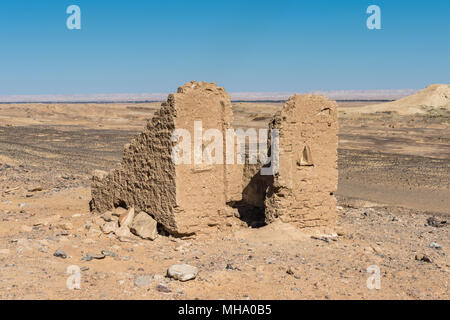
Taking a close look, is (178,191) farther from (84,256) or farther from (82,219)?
(82,219)

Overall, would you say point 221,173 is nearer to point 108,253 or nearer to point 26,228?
point 108,253

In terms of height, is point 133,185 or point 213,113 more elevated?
point 213,113

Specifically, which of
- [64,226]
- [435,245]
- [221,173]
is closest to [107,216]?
[64,226]

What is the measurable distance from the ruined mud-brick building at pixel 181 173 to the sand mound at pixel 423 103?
52.3 metres

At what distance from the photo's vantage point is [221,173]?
8.17 metres

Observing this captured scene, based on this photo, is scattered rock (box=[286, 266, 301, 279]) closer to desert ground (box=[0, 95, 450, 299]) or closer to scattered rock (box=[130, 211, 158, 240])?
desert ground (box=[0, 95, 450, 299])

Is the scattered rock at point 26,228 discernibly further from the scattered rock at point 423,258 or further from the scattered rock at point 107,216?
the scattered rock at point 423,258

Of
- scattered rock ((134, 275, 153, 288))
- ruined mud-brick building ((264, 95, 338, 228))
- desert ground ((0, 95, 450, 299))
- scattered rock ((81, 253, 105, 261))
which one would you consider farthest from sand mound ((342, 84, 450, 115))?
scattered rock ((134, 275, 153, 288))

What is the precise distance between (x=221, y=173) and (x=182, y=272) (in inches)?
107

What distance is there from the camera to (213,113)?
7.95 m

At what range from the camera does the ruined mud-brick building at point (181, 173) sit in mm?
7547

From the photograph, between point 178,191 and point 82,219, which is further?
point 82,219
